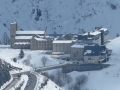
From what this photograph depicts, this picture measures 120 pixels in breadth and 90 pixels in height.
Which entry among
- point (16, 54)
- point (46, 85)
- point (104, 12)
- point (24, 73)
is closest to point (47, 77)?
point (24, 73)

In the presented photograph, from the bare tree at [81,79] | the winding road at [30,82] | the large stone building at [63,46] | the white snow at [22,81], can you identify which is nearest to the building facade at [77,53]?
the large stone building at [63,46]

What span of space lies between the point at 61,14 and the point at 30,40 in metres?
44.1

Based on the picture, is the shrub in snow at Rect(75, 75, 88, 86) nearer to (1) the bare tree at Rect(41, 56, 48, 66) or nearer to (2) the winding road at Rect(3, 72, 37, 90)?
(2) the winding road at Rect(3, 72, 37, 90)

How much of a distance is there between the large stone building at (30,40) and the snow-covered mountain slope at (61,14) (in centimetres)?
3003

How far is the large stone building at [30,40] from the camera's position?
118 meters

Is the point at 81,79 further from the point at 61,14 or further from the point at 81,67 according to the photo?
the point at 61,14

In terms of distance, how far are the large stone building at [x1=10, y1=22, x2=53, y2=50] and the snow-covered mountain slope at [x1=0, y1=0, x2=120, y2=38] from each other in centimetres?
3003

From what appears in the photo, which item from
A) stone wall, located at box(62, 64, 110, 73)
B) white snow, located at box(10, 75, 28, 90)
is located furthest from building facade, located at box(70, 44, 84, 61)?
white snow, located at box(10, 75, 28, 90)

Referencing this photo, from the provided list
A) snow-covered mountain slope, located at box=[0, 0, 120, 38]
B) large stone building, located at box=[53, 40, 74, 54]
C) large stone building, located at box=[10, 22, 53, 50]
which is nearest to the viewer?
large stone building, located at box=[53, 40, 74, 54]

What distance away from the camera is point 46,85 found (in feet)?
287

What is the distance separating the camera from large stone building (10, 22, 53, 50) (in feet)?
388

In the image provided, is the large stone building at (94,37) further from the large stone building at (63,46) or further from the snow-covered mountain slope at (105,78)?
the snow-covered mountain slope at (105,78)

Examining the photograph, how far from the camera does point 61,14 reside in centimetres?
16262

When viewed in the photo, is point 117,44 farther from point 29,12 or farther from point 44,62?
point 29,12
